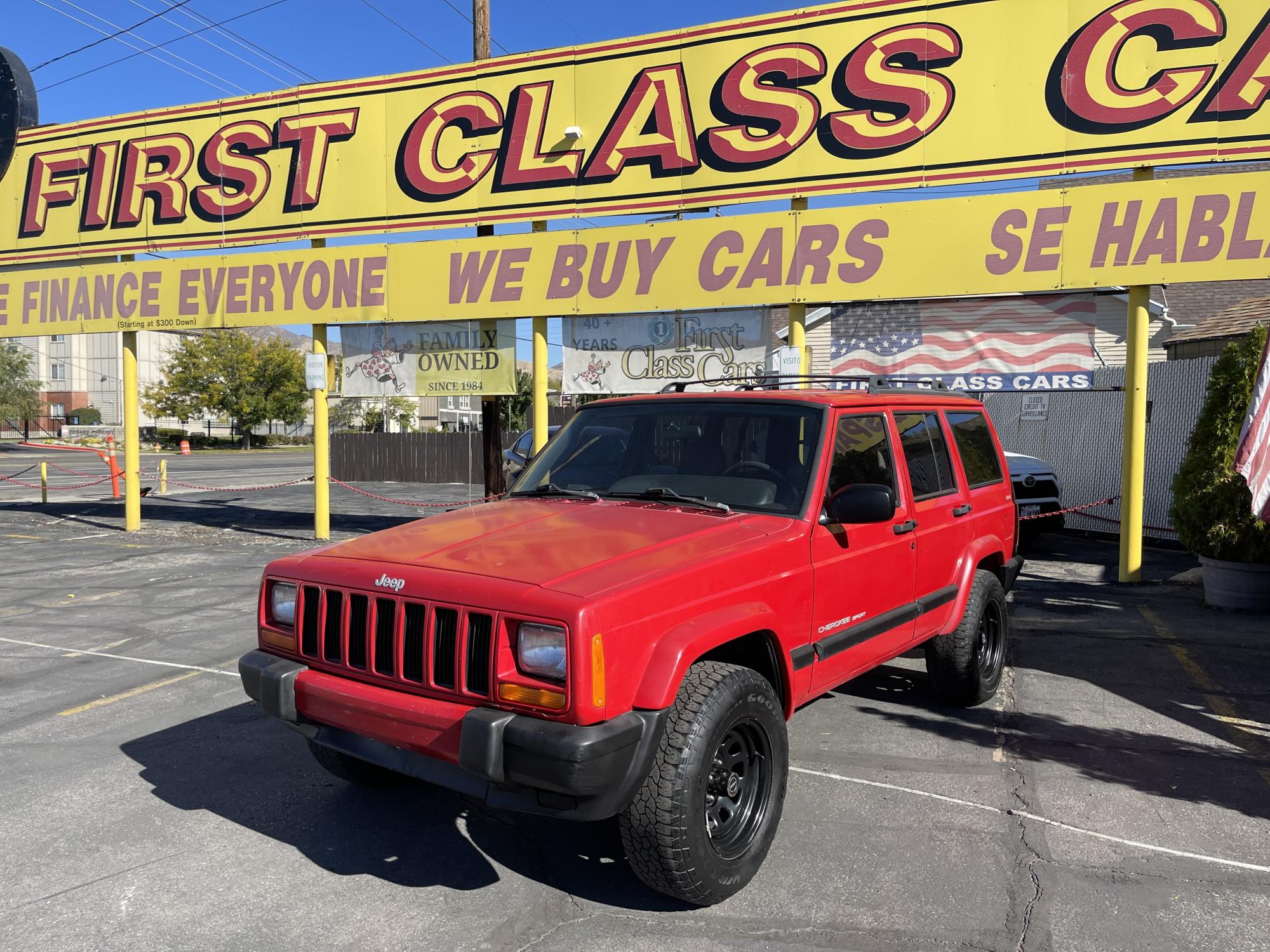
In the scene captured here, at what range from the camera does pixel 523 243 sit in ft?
41.0

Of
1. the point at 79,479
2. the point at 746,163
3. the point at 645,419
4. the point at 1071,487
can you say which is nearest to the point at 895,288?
the point at 746,163

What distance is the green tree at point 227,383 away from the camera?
63.1m

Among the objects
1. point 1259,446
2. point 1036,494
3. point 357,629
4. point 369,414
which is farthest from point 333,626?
point 369,414

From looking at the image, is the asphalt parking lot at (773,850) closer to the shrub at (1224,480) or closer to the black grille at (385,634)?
the black grille at (385,634)

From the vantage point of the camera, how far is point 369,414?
6278 centimetres

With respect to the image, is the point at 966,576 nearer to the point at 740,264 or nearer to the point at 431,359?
the point at 740,264

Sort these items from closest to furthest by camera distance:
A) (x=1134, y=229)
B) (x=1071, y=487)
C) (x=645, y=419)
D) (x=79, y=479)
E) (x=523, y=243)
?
(x=645, y=419)
(x=1134, y=229)
(x=523, y=243)
(x=1071, y=487)
(x=79, y=479)

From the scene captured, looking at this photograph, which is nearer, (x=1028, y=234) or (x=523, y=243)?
(x=1028, y=234)

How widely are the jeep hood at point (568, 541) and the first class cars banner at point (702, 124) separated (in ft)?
26.1

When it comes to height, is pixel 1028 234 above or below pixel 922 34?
below

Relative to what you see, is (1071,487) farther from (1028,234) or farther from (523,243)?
(523,243)

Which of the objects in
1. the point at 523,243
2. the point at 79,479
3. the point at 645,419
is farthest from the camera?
the point at 79,479

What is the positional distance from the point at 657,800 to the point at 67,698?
4.57m

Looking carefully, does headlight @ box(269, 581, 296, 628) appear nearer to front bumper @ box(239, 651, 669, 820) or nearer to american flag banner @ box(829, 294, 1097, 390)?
front bumper @ box(239, 651, 669, 820)
